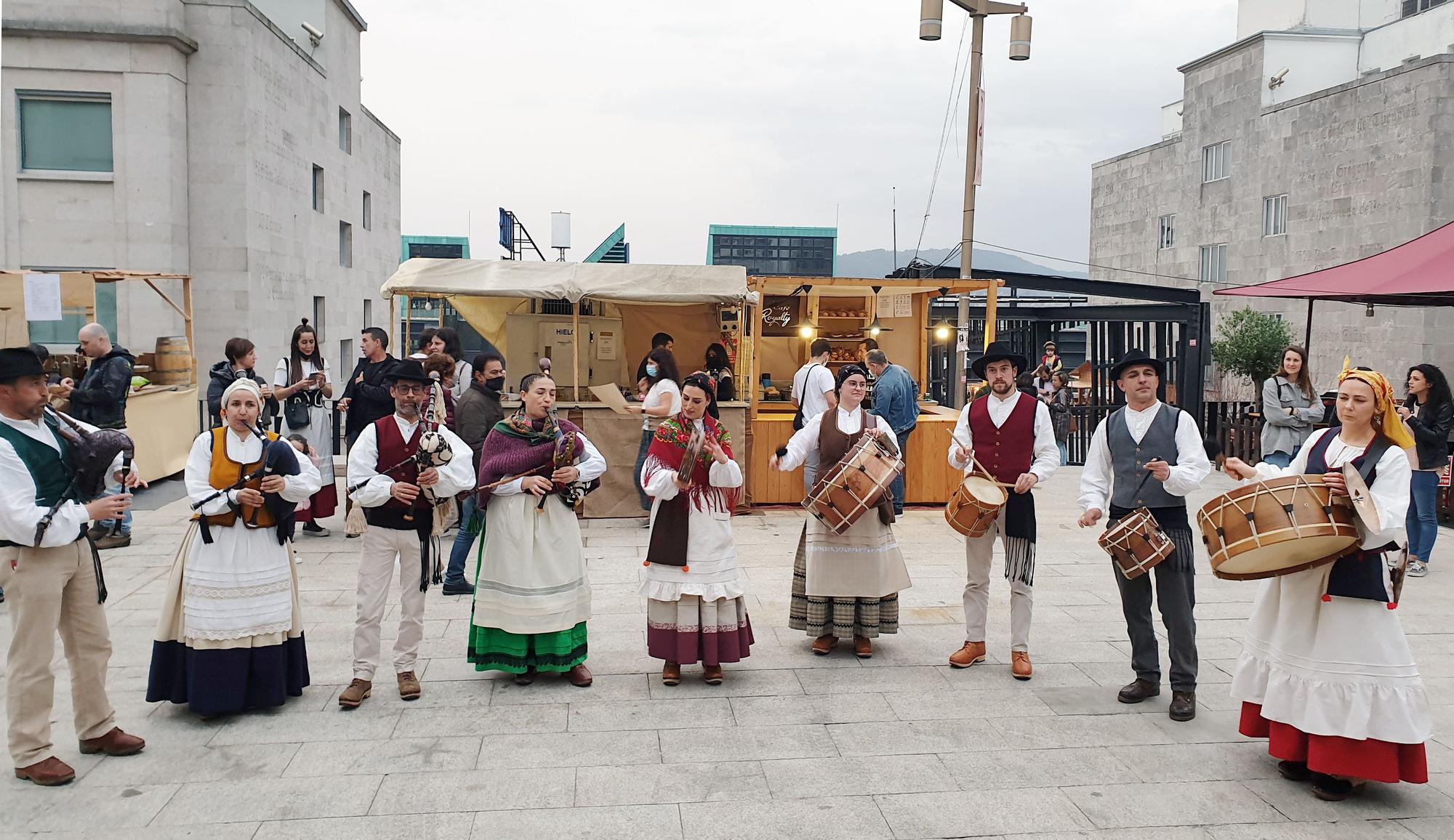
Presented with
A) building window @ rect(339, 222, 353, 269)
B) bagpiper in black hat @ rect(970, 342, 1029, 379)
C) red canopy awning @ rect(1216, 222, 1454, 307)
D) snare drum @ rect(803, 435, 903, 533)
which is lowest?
snare drum @ rect(803, 435, 903, 533)

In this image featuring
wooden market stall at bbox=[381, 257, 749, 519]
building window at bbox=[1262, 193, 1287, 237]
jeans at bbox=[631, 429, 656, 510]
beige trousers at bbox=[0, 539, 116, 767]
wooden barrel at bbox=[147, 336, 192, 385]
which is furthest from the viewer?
building window at bbox=[1262, 193, 1287, 237]

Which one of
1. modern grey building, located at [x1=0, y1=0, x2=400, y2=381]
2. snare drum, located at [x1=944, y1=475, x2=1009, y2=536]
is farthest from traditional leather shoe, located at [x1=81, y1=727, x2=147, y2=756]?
modern grey building, located at [x1=0, y1=0, x2=400, y2=381]

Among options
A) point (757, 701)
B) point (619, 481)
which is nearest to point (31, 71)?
point (619, 481)

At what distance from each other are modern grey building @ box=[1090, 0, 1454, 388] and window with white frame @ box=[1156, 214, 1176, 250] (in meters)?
0.05

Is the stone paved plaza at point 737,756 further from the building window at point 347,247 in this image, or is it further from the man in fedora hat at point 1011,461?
the building window at point 347,247

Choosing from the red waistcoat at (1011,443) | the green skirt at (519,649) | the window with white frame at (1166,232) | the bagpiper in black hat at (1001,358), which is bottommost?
the green skirt at (519,649)

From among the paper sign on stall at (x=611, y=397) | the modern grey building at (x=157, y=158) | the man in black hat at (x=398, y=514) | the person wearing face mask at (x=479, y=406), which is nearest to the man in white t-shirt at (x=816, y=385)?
the paper sign on stall at (x=611, y=397)

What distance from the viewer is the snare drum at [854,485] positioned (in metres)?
5.66

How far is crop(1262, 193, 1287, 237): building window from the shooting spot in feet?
86.6

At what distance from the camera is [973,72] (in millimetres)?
11789

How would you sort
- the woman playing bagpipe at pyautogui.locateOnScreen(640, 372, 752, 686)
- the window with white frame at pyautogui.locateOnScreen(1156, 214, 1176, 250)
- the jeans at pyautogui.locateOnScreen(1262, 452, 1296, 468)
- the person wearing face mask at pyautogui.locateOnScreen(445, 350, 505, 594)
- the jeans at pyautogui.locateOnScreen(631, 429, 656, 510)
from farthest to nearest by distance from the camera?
1. the window with white frame at pyautogui.locateOnScreen(1156, 214, 1176, 250)
2. the jeans at pyautogui.locateOnScreen(1262, 452, 1296, 468)
3. the jeans at pyautogui.locateOnScreen(631, 429, 656, 510)
4. the person wearing face mask at pyautogui.locateOnScreen(445, 350, 505, 594)
5. the woman playing bagpipe at pyautogui.locateOnScreen(640, 372, 752, 686)

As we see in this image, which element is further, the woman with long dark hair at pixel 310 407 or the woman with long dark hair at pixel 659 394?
the woman with long dark hair at pixel 310 407

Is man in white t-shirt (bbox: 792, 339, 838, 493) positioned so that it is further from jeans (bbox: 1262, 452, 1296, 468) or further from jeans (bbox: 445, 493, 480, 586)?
jeans (bbox: 1262, 452, 1296, 468)

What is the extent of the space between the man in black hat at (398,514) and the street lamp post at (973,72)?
7.68 m
